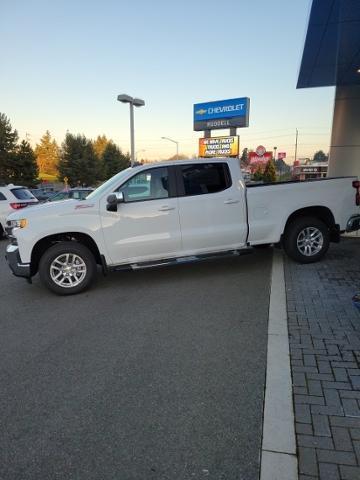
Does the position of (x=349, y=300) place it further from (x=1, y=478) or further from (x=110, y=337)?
(x=1, y=478)

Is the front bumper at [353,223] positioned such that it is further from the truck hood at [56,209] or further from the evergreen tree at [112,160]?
the evergreen tree at [112,160]

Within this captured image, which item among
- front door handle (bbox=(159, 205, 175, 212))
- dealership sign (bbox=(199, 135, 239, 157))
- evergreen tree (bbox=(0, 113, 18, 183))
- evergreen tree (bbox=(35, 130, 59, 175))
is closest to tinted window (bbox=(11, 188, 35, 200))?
front door handle (bbox=(159, 205, 175, 212))

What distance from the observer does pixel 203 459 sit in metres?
2.37

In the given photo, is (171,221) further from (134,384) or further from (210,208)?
(134,384)

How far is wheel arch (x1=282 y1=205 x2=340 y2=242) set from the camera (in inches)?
273

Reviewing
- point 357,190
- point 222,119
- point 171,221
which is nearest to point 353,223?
point 357,190

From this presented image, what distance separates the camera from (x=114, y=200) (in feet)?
18.9

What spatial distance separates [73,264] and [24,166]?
41897mm

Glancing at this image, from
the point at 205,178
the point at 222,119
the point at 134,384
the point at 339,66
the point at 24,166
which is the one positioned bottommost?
the point at 134,384

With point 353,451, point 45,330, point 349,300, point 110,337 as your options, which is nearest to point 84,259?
point 45,330

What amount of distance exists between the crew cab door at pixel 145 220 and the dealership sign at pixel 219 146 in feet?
60.8

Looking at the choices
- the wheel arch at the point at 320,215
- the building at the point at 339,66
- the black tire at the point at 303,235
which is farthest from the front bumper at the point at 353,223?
the building at the point at 339,66

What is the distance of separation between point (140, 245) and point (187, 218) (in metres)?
0.92

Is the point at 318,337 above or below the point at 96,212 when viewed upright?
below
